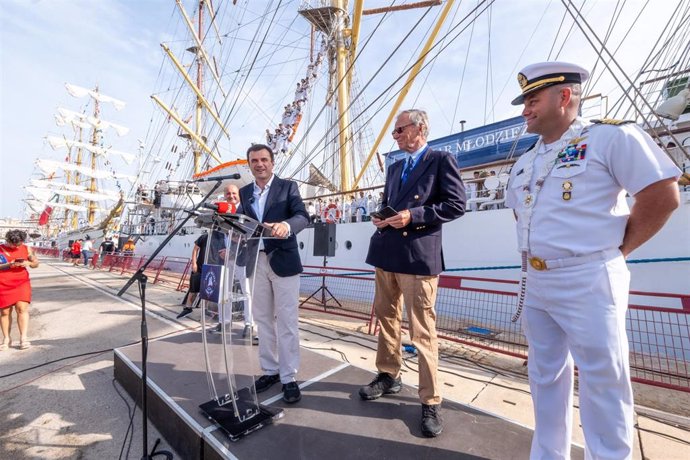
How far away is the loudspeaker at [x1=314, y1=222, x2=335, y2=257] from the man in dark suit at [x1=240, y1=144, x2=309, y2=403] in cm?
523

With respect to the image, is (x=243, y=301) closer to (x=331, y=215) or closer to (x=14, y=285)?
(x=14, y=285)

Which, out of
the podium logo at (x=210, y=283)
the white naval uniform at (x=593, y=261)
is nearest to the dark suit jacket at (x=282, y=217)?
the podium logo at (x=210, y=283)

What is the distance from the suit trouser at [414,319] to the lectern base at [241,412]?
2.96 ft

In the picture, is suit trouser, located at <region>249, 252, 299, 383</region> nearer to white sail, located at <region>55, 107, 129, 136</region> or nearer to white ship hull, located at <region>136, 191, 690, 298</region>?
white ship hull, located at <region>136, 191, 690, 298</region>

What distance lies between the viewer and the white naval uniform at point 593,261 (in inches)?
48.5

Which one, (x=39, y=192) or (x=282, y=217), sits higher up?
(x=39, y=192)

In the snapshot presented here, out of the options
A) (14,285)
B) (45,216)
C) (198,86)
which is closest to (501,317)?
(14,285)

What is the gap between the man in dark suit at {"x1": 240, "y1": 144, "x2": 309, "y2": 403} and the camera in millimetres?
2297

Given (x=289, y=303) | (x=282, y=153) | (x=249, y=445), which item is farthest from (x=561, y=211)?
(x=282, y=153)

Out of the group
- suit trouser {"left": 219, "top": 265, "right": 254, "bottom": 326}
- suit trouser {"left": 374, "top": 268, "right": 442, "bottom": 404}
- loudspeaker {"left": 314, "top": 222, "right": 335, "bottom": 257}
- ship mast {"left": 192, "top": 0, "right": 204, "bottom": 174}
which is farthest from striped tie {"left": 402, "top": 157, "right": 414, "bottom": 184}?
ship mast {"left": 192, "top": 0, "right": 204, "bottom": 174}

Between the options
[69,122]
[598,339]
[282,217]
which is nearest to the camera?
[598,339]

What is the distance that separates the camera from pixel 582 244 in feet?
4.24

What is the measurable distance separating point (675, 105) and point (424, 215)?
6702mm

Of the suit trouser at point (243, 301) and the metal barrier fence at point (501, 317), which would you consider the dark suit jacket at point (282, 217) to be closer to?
the suit trouser at point (243, 301)
